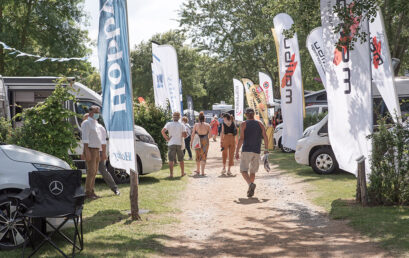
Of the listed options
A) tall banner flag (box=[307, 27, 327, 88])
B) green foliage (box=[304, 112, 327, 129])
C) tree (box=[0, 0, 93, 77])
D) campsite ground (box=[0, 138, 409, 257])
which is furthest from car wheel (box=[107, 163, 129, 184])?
tree (box=[0, 0, 93, 77])

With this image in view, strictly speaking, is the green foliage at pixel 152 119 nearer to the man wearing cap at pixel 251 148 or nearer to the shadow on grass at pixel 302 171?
the shadow on grass at pixel 302 171

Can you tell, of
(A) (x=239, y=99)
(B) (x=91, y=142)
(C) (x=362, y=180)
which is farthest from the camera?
(A) (x=239, y=99)

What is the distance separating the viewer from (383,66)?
33.6 feet

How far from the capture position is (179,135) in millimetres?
13703

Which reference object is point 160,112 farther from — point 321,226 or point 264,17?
point 264,17

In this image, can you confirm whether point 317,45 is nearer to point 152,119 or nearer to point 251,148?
point 152,119

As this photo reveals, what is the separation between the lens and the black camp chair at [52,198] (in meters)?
5.41

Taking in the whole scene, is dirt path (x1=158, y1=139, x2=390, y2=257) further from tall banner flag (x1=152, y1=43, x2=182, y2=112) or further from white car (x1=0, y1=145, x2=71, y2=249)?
tall banner flag (x1=152, y1=43, x2=182, y2=112)

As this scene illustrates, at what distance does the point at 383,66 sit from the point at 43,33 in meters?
24.9

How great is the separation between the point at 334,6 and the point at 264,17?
1157 inches

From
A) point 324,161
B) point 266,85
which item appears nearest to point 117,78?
point 324,161

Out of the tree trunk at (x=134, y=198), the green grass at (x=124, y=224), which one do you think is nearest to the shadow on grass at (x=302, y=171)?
the green grass at (x=124, y=224)

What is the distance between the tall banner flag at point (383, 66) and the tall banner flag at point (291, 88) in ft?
18.1

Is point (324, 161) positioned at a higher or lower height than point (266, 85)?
lower
